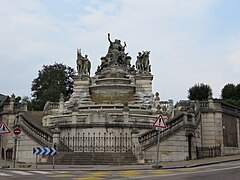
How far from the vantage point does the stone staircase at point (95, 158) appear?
2192 cm

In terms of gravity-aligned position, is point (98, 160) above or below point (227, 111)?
below

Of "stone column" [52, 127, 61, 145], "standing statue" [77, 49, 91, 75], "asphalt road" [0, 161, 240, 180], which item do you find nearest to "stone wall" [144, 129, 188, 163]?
"stone column" [52, 127, 61, 145]

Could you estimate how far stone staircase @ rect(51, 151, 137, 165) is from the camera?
21.9m

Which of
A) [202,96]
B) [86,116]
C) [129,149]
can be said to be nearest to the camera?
[129,149]

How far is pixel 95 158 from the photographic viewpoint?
2258cm

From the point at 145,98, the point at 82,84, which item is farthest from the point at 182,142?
the point at 82,84

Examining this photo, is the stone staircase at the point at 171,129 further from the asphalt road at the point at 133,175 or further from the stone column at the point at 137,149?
the asphalt road at the point at 133,175

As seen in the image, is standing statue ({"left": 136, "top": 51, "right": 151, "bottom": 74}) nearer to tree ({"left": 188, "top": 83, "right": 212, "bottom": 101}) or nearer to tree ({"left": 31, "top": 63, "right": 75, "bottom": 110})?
tree ({"left": 188, "top": 83, "right": 212, "bottom": 101})

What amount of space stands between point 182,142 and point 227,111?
37.5 ft

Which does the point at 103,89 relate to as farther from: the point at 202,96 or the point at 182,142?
the point at 202,96

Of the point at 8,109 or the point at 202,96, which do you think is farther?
the point at 202,96

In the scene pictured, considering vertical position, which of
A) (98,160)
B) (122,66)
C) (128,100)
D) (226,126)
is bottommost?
(98,160)

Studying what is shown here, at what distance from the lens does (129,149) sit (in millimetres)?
24062

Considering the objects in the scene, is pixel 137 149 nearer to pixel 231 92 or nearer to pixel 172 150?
pixel 172 150
